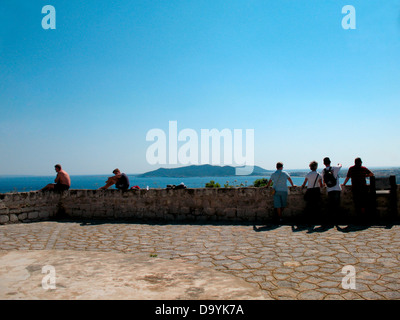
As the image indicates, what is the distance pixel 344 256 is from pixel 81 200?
26.7ft

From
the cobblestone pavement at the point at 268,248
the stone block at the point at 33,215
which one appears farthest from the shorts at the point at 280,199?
the stone block at the point at 33,215

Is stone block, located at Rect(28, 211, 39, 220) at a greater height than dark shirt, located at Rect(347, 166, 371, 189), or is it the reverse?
dark shirt, located at Rect(347, 166, 371, 189)

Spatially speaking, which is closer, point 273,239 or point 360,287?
point 360,287

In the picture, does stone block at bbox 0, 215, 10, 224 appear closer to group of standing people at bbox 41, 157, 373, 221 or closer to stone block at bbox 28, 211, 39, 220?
stone block at bbox 28, 211, 39, 220

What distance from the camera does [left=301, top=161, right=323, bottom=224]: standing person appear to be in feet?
26.4

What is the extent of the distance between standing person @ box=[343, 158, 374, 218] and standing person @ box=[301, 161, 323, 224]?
705mm

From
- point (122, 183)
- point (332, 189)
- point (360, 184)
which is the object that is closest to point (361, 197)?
point (360, 184)

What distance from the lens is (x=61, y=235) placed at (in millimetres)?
7129

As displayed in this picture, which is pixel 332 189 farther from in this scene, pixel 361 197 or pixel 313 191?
pixel 361 197

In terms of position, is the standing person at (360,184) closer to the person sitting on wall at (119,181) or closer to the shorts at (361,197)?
the shorts at (361,197)

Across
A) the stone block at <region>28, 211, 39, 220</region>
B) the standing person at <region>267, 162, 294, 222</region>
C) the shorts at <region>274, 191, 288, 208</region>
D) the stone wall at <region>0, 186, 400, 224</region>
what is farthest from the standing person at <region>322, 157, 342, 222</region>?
the stone block at <region>28, 211, 39, 220</region>
